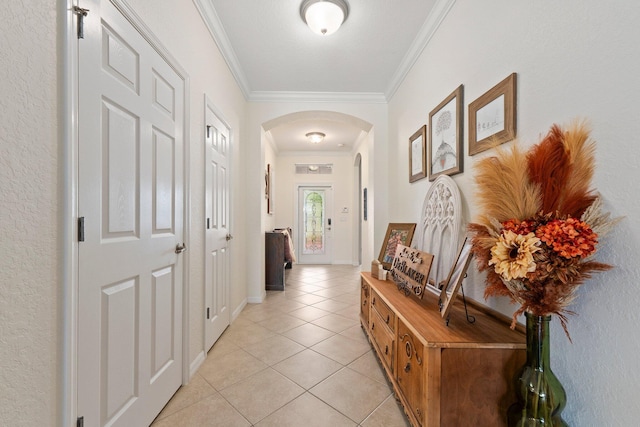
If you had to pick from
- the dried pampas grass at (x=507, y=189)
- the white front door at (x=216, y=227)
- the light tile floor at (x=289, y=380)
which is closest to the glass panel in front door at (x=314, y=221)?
the light tile floor at (x=289, y=380)

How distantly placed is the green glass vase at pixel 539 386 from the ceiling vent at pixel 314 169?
593 centimetres

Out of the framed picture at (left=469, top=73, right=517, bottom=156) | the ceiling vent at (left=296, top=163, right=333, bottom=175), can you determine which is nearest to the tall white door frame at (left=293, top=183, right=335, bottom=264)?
the ceiling vent at (left=296, top=163, right=333, bottom=175)

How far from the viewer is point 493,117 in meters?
1.51

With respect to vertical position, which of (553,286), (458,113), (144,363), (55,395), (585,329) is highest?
(458,113)

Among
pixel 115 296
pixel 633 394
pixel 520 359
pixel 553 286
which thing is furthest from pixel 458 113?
pixel 115 296

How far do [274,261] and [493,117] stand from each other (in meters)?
3.40

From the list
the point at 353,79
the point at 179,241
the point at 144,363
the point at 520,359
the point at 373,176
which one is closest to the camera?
the point at 520,359

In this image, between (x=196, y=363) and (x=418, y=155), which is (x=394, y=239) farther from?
(x=196, y=363)

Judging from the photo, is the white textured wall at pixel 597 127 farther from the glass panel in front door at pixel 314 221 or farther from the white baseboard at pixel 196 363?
the glass panel in front door at pixel 314 221

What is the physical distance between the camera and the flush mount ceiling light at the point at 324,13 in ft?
6.61

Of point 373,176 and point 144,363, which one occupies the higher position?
point 373,176

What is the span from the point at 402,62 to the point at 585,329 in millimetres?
2762

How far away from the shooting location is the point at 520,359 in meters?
1.15

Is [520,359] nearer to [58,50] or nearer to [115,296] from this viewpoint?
[115,296]
